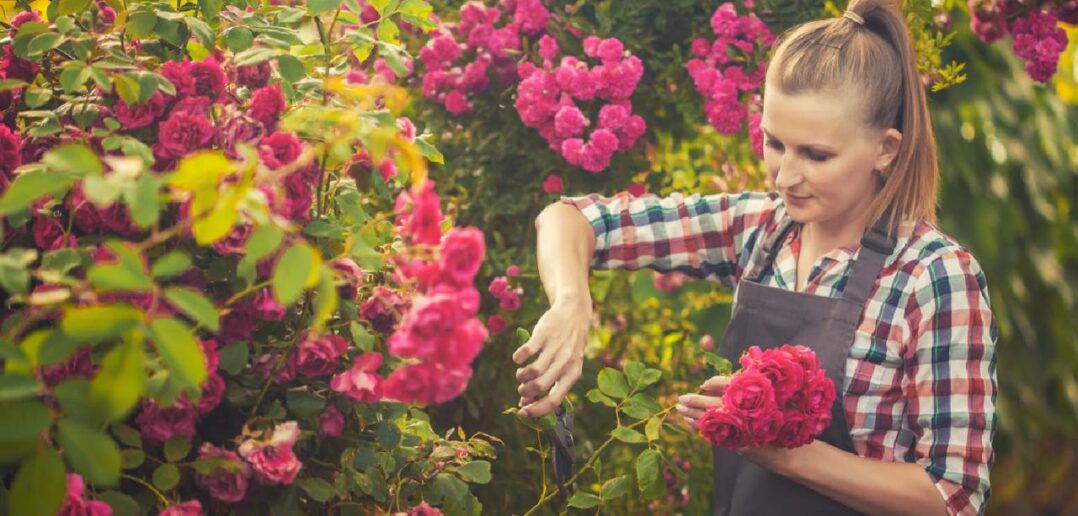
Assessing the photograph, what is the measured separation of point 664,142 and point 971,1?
0.84 m

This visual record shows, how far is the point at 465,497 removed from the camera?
63.3 inches

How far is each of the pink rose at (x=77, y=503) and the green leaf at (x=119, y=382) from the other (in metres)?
0.21

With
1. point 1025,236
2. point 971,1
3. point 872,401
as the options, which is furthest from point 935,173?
point 1025,236

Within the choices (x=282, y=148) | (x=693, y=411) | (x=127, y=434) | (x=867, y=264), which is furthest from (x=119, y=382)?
(x=867, y=264)

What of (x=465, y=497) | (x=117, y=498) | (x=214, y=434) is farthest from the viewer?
(x=465, y=497)

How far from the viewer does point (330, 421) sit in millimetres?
1369

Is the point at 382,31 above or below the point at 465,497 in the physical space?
above

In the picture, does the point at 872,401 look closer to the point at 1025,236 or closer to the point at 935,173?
the point at 935,173

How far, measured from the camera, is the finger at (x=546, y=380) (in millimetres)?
1545

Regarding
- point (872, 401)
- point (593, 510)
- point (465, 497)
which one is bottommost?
point (593, 510)

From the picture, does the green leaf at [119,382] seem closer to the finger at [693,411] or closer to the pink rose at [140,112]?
the pink rose at [140,112]

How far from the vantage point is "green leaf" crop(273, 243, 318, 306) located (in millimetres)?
932

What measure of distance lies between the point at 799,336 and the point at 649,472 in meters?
0.46

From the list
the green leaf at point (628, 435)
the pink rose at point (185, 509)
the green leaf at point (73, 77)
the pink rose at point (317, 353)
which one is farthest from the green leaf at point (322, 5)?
the green leaf at point (628, 435)
